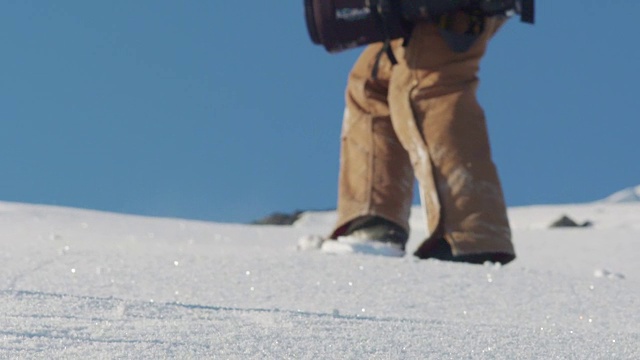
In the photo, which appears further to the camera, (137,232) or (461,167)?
(137,232)

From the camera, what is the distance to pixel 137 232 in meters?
4.86

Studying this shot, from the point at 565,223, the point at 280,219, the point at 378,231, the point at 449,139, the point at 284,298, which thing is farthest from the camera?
the point at 280,219

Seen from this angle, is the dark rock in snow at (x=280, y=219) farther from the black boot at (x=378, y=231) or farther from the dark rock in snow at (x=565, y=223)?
the black boot at (x=378, y=231)

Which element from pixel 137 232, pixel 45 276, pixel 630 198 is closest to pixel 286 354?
pixel 45 276

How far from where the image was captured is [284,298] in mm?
2621

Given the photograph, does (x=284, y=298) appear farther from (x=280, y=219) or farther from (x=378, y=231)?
(x=280, y=219)

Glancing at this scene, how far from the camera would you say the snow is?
1.59 m

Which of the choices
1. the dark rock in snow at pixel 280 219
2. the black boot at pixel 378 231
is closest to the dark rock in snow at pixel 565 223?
the dark rock in snow at pixel 280 219

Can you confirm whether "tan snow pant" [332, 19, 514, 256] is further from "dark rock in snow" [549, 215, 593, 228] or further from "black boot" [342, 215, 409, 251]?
"dark rock in snow" [549, 215, 593, 228]

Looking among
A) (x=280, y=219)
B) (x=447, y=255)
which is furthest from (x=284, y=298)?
(x=280, y=219)

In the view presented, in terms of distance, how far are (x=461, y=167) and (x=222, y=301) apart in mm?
1281

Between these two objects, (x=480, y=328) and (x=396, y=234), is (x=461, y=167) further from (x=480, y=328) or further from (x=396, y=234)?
(x=480, y=328)

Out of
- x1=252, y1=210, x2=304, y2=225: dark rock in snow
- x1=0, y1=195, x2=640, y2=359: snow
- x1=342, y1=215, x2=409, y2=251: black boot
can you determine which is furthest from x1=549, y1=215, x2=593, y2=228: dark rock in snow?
x1=342, y1=215, x2=409, y2=251: black boot

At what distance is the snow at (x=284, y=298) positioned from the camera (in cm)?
159
